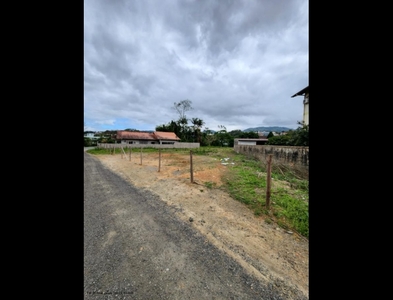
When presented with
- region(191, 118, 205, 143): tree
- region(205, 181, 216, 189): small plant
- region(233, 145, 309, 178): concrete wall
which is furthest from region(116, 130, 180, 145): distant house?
region(205, 181, 216, 189): small plant

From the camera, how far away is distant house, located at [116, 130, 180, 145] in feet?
109

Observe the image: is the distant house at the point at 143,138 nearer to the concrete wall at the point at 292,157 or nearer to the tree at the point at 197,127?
the tree at the point at 197,127

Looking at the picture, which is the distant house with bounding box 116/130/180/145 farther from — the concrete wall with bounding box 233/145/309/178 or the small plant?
the small plant

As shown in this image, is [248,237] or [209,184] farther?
[209,184]

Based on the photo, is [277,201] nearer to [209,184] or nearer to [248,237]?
[248,237]

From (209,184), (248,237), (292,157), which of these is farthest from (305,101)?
(248,237)

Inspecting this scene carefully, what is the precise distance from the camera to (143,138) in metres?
35.1

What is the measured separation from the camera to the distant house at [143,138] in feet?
109

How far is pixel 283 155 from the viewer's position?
802cm
